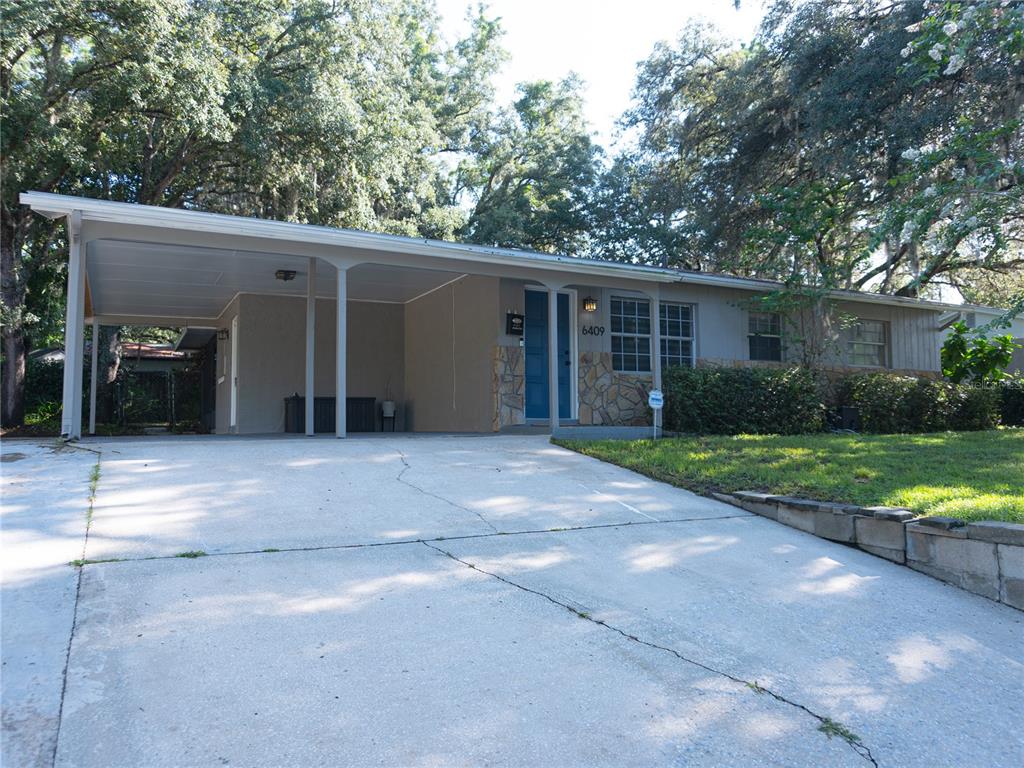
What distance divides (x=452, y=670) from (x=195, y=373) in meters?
21.2

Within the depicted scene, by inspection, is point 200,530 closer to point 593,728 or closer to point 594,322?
point 593,728

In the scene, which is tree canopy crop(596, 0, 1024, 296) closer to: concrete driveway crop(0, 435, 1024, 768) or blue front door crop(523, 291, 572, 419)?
blue front door crop(523, 291, 572, 419)

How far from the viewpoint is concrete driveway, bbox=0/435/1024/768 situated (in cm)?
276

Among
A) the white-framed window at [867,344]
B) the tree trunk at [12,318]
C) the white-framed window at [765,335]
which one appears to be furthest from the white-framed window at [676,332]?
the tree trunk at [12,318]

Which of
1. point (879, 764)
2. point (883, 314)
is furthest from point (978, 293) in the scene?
point (879, 764)

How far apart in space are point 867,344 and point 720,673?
1377 cm

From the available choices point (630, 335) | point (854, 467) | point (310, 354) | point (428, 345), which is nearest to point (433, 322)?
point (428, 345)

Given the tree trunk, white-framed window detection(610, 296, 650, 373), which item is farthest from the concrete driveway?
the tree trunk

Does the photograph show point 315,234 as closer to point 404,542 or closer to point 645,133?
point 404,542

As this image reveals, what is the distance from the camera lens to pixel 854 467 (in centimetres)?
795

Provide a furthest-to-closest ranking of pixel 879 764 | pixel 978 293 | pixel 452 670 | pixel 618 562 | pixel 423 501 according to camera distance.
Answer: pixel 978 293 < pixel 423 501 < pixel 618 562 < pixel 452 670 < pixel 879 764

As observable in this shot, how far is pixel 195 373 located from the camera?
2212 centimetres

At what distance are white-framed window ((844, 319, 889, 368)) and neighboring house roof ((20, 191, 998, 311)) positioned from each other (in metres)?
4.42

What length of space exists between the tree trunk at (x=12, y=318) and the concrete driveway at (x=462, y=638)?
9.19 meters
